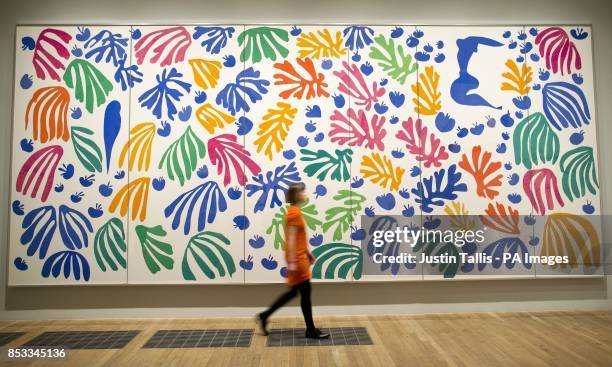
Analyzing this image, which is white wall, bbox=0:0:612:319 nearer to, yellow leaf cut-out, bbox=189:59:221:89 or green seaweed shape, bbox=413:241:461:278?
green seaweed shape, bbox=413:241:461:278

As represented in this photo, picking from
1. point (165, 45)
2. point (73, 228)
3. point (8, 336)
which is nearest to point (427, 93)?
point (165, 45)

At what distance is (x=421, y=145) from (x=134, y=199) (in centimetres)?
306

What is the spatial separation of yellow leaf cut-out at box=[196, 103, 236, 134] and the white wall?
971 millimetres

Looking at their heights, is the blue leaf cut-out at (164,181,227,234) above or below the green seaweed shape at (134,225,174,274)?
above

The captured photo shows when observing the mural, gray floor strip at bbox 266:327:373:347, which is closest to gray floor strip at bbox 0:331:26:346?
the mural

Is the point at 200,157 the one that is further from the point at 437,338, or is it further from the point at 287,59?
the point at 437,338

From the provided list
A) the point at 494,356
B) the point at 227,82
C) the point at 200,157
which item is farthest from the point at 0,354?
the point at 494,356

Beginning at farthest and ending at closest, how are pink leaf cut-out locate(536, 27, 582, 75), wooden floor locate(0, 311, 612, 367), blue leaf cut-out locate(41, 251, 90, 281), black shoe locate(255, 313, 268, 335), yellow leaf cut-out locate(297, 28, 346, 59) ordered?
1. pink leaf cut-out locate(536, 27, 582, 75)
2. yellow leaf cut-out locate(297, 28, 346, 59)
3. blue leaf cut-out locate(41, 251, 90, 281)
4. black shoe locate(255, 313, 268, 335)
5. wooden floor locate(0, 311, 612, 367)

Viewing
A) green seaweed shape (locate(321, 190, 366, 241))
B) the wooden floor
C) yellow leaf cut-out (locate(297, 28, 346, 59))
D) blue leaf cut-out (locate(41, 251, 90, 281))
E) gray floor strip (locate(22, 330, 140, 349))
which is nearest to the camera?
the wooden floor

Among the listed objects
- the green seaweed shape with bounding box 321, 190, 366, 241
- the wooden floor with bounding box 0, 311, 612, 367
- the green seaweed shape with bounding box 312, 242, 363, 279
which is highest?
the green seaweed shape with bounding box 321, 190, 366, 241

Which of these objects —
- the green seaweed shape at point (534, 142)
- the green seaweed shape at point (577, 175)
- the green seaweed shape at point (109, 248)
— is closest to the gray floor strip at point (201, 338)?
the green seaweed shape at point (109, 248)

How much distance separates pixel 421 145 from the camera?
15.1 feet

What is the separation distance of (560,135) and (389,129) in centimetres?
187

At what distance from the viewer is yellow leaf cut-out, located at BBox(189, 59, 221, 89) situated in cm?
457
